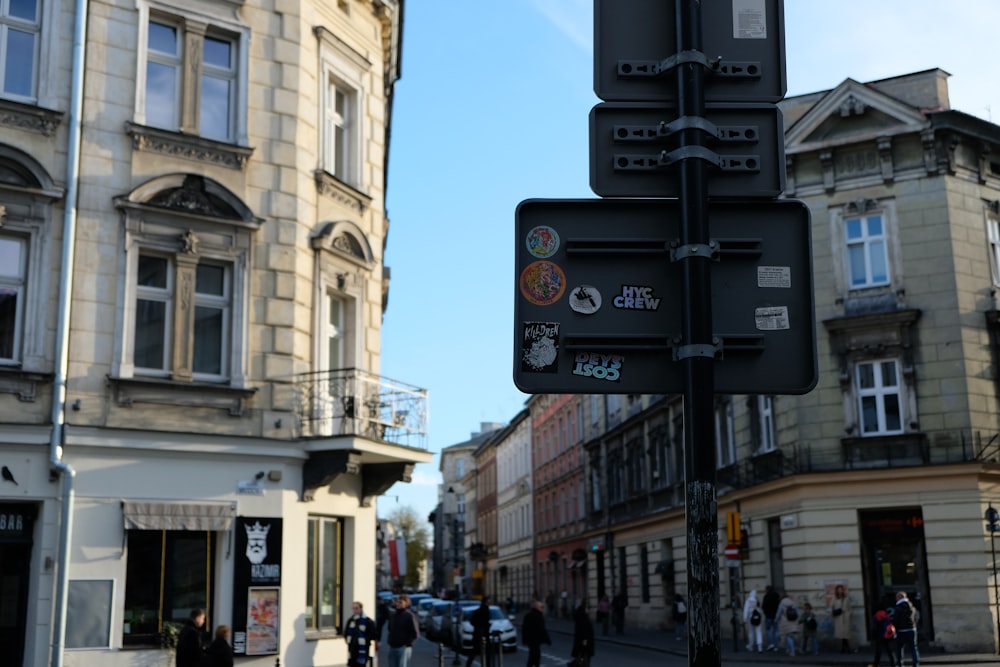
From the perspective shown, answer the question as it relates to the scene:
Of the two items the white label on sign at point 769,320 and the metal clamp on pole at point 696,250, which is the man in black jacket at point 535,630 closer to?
the white label on sign at point 769,320

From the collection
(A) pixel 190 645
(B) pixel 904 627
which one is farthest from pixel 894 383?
(A) pixel 190 645

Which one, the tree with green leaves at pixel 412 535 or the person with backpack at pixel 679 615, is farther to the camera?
the tree with green leaves at pixel 412 535

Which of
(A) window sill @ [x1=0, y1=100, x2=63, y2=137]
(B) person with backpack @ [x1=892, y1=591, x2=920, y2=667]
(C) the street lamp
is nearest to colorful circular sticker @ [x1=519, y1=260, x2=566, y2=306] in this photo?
(A) window sill @ [x1=0, y1=100, x2=63, y2=137]

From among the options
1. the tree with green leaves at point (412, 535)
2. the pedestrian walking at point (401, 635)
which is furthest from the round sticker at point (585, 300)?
the tree with green leaves at point (412, 535)

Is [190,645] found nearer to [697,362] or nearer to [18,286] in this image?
[18,286]

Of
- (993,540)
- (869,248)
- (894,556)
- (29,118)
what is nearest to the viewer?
(29,118)

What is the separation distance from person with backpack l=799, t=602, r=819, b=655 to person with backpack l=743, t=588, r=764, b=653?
4.70ft

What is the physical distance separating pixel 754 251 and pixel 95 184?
50.3 ft

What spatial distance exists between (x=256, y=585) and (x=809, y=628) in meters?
18.4

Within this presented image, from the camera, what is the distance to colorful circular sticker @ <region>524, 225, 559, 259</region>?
4172 mm

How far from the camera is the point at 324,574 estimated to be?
19.7m

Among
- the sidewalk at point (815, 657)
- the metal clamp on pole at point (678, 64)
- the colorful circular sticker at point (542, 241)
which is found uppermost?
the metal clamp on pole at point (678, 64)

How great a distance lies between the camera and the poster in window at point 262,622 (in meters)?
17.6

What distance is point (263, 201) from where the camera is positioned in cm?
1895
